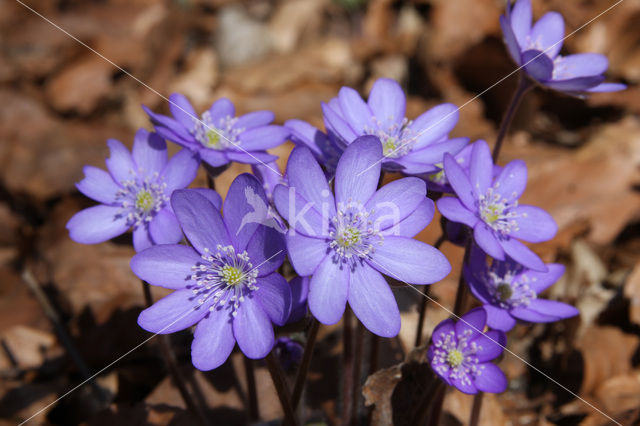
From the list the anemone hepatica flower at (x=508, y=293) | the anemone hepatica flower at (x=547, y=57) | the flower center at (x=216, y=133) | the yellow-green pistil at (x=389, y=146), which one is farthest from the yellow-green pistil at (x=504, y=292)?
the flower center at (x=216, y=133)

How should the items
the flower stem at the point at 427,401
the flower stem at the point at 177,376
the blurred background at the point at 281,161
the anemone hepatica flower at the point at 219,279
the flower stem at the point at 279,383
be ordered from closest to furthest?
the anemone hepatica flower at the point at 219,279
the flower stem at the point at 279,383
the flower stem at the point at 427,401
the flower stem at the point at 177,376
the blurred background at the point at 281,161

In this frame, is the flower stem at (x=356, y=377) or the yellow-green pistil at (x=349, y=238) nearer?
the yellow-green pistil at (x=349, y=238)

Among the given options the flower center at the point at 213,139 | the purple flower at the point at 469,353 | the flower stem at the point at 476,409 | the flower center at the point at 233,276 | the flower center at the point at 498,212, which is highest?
the flower center at the point at 213,139

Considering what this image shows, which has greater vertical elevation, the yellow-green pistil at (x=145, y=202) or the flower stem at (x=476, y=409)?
the yellow-green pistil at (x=145, y=202)

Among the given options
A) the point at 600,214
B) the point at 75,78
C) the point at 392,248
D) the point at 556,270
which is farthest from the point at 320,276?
the point at 75,78

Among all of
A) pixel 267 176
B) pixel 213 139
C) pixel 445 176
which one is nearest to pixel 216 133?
pixel 213 139

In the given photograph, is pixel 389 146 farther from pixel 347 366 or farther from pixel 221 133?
pixel 347 366

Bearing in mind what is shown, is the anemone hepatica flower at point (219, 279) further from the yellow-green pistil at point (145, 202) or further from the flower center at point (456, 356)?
the flower center at point (456, 356)

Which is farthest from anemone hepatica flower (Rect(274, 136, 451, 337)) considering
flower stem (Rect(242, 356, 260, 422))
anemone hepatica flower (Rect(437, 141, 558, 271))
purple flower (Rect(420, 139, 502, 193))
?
flower stem (Rect(242, 356, 260, 422))
